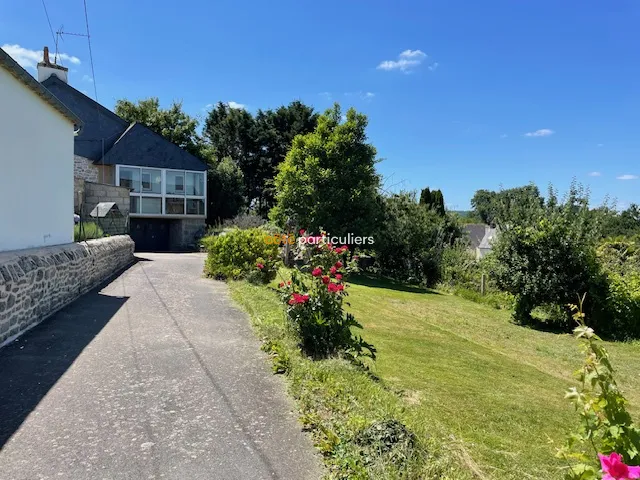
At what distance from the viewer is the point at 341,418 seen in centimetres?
368

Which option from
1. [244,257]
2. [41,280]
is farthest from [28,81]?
[244,257]

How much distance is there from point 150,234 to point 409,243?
1926 cm

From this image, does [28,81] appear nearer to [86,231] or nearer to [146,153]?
[86,231]

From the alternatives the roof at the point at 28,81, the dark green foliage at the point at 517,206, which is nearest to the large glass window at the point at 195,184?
the roof at the point at 28,81

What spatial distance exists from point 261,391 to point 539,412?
3.41m

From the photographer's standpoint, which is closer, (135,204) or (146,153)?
(135,204)

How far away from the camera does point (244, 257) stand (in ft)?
40.9

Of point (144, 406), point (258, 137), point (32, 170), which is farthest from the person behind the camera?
point (258, 137)

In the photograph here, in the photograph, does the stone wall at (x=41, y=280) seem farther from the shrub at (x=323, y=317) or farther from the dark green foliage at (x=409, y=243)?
the dark green foliage at (x=409, y=243)

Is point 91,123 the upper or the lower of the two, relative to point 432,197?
upper

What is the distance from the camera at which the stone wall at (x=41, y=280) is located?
579 centimetres

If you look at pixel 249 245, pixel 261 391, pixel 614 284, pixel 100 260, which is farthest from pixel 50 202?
pixel 614 284

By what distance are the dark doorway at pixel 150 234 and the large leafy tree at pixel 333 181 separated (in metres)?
13.5

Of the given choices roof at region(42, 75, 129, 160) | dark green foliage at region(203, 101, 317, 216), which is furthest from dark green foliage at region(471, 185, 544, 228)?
dark green foliage at region(203, 101, 317, 216)
